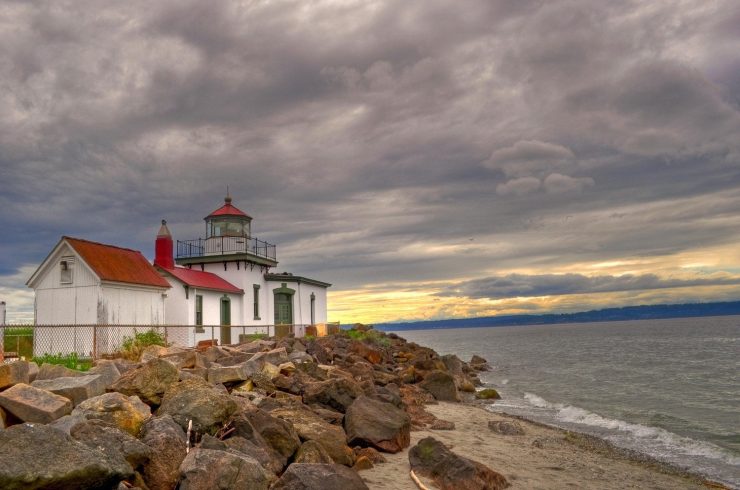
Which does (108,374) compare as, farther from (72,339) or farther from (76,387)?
(72,339)

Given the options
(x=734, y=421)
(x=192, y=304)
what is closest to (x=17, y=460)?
(x=734, y=421)

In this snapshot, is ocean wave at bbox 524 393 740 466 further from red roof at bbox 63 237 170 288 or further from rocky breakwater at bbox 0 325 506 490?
red roof at bbox 63 237 170 288

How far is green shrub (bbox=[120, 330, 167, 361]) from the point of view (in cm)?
1911

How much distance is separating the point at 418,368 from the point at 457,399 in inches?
215

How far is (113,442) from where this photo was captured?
6.71 meters

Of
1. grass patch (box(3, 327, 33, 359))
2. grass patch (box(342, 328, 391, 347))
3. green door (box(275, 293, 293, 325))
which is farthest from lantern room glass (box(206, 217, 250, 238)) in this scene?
grass patch (box(3, 327, 33, 359))

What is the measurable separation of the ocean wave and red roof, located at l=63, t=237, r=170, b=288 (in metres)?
17.8

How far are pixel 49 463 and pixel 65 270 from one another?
21865mm

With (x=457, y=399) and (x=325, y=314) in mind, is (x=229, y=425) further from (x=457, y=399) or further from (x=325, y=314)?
(x=325, y=314)

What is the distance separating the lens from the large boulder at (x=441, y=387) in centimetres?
2106

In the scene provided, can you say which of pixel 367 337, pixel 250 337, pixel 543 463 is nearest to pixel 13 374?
pixel 543 463

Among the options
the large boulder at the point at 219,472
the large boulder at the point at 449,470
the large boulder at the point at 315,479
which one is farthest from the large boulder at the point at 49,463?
the large boulder at the point at 449,470

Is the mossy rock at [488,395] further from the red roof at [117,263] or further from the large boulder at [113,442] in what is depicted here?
the large boulder at [113,442]

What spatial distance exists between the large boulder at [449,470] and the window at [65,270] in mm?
20143
